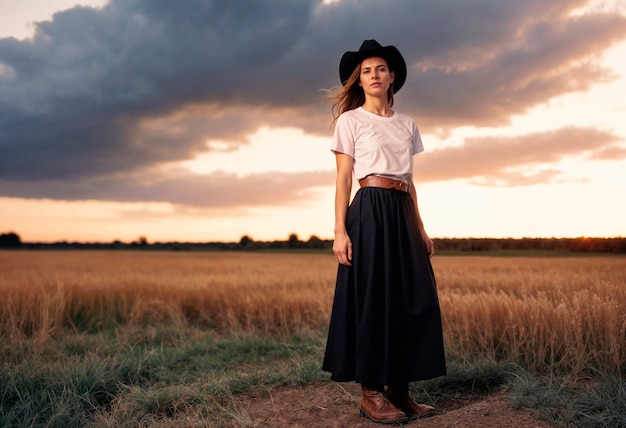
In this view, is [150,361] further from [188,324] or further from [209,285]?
[209,285]

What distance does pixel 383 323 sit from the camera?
3734 millimetres

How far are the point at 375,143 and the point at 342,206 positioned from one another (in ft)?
1.44

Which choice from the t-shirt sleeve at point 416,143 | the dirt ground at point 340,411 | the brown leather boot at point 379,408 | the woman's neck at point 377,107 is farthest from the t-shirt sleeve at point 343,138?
the dirt ground at point 340,411

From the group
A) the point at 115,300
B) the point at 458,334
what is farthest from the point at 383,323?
the point at 115,300

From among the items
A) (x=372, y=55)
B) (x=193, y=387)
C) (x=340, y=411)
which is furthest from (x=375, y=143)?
(x=193, y=387)

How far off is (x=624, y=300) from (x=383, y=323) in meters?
3.13

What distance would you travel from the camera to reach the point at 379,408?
3742mm

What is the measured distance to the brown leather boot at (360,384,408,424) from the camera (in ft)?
12.2

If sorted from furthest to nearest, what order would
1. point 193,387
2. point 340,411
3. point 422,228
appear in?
point 193,387 < point 340,411 < point 422,228

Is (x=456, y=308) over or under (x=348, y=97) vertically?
under

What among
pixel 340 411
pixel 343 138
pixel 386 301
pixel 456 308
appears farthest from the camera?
pixel 456 308

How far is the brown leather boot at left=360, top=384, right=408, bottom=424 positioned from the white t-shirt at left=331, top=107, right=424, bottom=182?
53.1 inches

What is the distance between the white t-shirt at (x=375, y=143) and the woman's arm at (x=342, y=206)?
0.06 m

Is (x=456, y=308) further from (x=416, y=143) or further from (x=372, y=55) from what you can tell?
(x=372, y=55)
